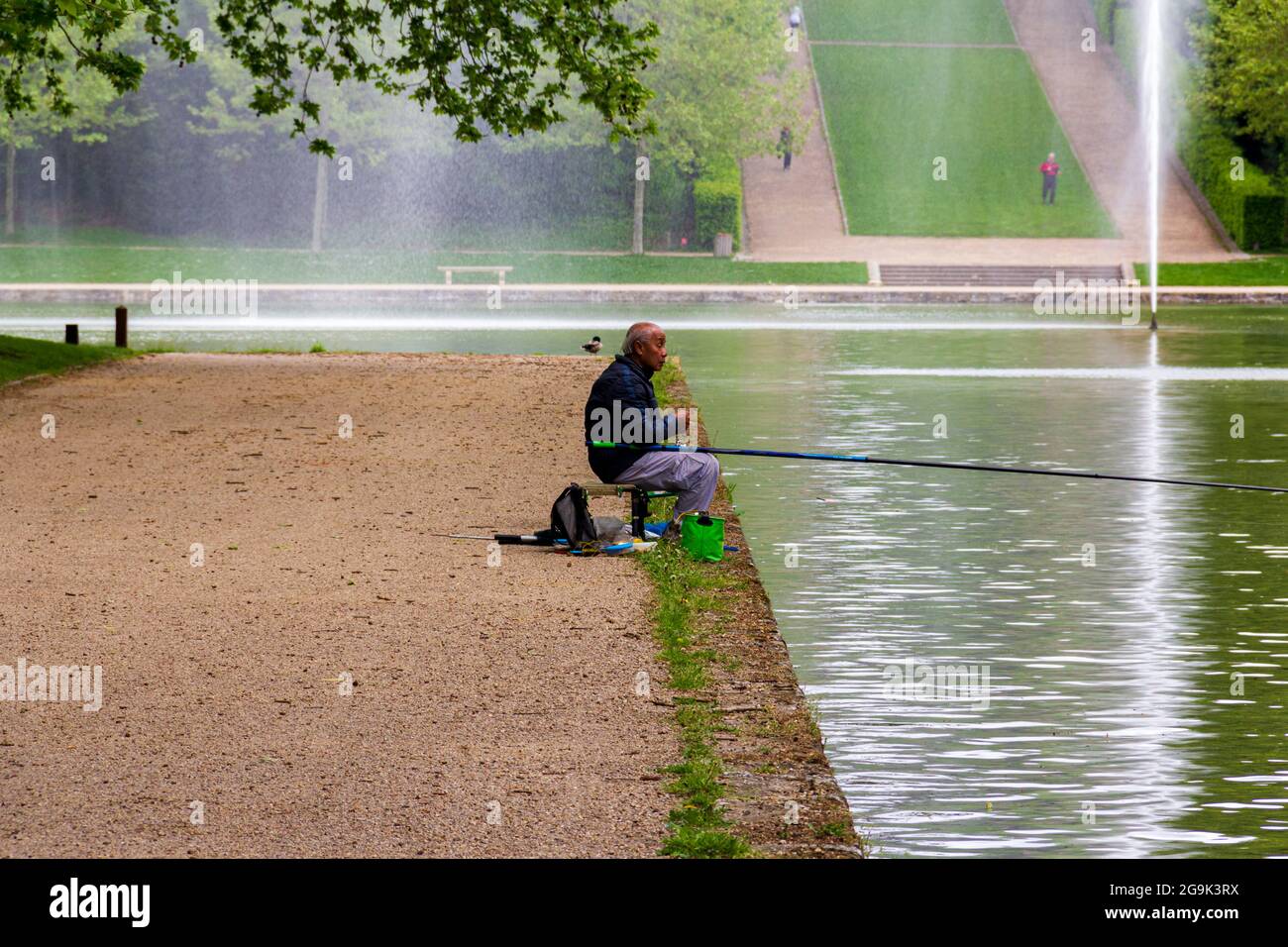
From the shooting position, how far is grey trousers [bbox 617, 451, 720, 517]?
12.5 metres

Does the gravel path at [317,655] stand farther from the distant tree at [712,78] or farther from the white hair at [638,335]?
the distant tree at [712,78]

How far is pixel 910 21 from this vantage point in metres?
74.0

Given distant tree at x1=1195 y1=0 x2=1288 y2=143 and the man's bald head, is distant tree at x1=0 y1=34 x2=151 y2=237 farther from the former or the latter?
the man's bald head

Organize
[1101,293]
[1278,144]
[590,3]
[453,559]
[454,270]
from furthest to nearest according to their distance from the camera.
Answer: [1278,144] < [454,270] < [1101,293] < [590,3] < [453,559]

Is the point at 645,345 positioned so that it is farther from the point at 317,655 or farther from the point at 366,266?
the point at 366,266

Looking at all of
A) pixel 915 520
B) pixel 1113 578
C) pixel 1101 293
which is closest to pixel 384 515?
pixel 915 520

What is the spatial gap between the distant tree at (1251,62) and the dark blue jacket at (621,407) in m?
38.9

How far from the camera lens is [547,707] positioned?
824 cm

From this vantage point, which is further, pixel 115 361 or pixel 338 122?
pixel 338 122

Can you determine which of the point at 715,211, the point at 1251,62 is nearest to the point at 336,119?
the point at 715,211

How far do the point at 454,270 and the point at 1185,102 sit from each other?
19.7 meters

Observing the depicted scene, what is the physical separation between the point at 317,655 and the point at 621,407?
363cm

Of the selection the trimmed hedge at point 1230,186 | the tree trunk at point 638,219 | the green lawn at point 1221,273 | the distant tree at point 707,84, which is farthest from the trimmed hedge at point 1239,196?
the tree trunk at point 638,219

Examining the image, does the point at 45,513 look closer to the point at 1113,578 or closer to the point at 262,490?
the point at 262,490
